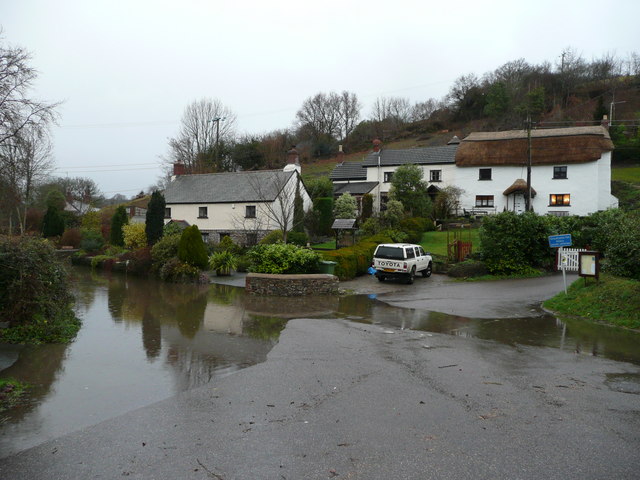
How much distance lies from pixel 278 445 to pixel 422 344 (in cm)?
621

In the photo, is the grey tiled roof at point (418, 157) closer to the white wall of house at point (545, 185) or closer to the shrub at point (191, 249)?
the white wall of house at point (545, 185)

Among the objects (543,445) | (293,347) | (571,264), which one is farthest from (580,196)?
(543,445)

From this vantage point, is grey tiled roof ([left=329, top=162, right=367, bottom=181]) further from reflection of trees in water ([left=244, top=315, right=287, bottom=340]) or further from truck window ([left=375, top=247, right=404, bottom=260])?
reflection of trees in water ([left=244, top=315, right=287, bottom=340])

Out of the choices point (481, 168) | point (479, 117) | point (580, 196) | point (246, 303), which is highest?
point (479, 117)

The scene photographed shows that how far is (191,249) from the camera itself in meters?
26.2

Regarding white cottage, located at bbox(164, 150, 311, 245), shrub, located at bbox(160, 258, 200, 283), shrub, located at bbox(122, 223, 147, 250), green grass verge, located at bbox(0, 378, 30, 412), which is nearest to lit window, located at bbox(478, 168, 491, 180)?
white cottage, located at bbox(164, 150, 311, 245)

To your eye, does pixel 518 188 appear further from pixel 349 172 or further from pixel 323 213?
pixel 323 213

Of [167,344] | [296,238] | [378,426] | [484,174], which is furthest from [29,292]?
[484,174]

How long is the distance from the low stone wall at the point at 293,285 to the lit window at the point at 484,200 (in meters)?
28.1

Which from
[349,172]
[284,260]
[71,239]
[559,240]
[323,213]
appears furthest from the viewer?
[349,172]

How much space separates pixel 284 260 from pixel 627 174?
44494 mm

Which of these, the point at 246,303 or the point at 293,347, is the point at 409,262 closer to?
the point at 246,303

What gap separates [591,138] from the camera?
133 ft

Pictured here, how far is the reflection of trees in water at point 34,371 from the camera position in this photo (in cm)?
704
